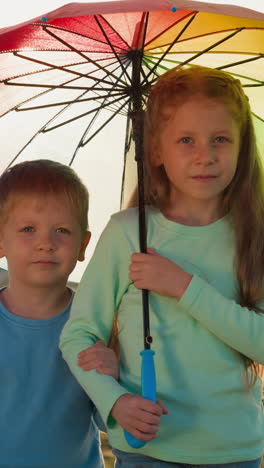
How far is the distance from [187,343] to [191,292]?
0.58ft

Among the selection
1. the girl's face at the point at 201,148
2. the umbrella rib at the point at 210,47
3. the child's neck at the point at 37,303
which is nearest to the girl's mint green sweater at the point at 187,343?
the girl's face at the point at 201,148

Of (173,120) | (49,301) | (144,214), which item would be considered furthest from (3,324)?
(173,120)

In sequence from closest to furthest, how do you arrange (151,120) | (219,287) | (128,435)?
(128,435) → (219,287) → (151,120)

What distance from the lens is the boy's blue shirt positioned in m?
3.48

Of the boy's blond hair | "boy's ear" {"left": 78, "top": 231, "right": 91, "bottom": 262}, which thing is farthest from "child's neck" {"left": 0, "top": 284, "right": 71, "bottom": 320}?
the boy's blond hair

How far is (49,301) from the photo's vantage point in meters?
3.68

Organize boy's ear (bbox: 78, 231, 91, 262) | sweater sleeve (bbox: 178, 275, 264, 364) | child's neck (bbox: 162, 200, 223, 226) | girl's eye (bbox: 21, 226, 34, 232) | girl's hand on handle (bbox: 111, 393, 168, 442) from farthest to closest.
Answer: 1. boy's ear (bbox: 78, 231, 91, 262)
2. girl's eye (bbox: 21, 226, 34, 232)
3. child's neck (bbox: 162, 200, 223, 226)
4. sweater sleeve (bbox: 178, 275, 264, 364)
5. girl's hand on handle (bbox: 111, 393, 168, 442)

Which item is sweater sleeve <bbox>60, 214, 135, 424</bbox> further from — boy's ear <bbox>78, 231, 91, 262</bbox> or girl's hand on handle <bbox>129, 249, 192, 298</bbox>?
boy's ear <bbox>78, 231, 91, 262</bbox>

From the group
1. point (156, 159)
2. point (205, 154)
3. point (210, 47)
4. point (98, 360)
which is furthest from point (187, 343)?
point (210, 47)

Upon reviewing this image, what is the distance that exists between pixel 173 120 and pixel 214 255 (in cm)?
50

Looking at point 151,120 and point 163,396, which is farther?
point 151,120

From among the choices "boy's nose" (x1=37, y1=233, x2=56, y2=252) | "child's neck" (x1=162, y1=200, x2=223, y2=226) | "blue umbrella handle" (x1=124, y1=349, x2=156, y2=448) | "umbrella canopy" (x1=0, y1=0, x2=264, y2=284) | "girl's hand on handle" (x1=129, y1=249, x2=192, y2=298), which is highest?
"umbrella canopy" (x1=0, y1=0, x2=264, y2=284)

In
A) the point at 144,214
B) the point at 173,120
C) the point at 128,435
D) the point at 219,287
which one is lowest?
the point at 128,435

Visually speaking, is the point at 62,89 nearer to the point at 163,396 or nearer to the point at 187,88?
the point at 187,88
